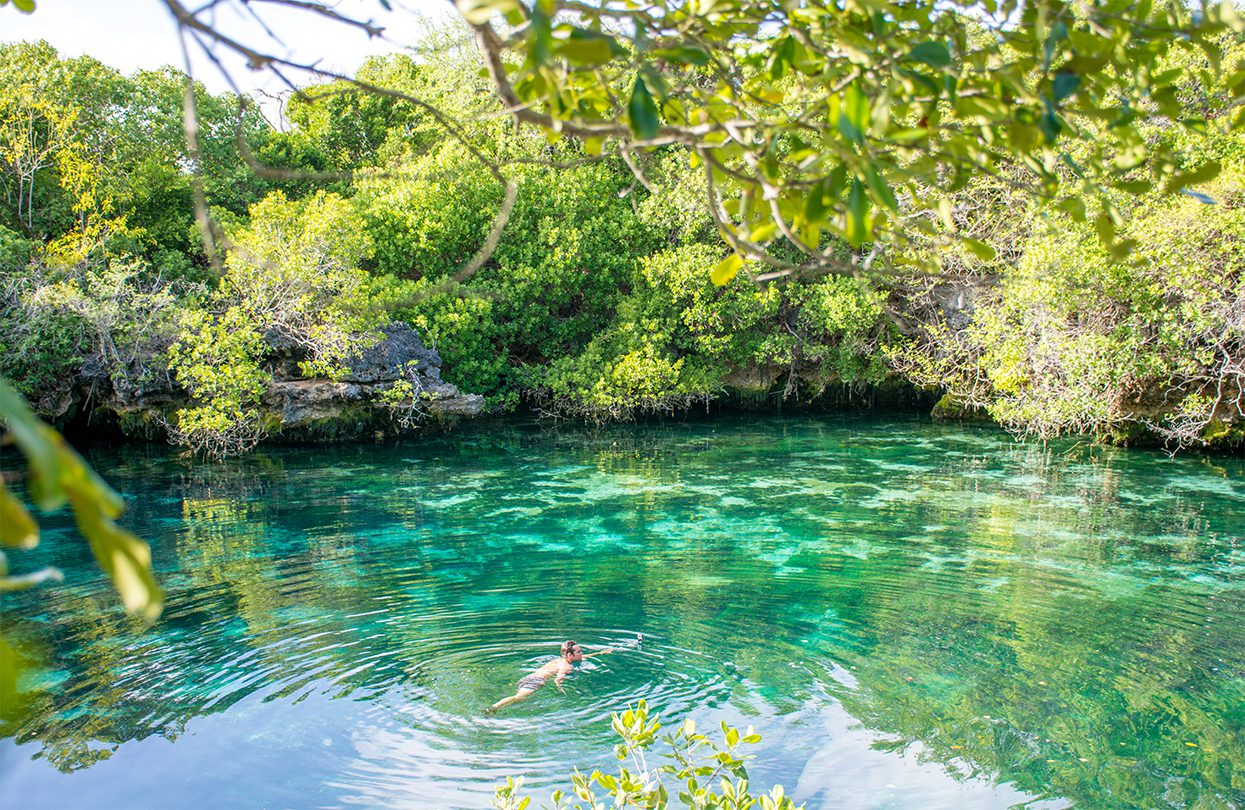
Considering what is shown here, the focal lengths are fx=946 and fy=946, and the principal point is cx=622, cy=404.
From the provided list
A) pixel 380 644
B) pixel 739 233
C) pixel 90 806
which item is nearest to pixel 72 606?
pixel 380 644

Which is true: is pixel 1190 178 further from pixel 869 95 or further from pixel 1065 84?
pixel 869 95

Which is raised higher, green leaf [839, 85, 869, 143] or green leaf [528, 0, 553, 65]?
green leaf [528, 0, 553, 65]

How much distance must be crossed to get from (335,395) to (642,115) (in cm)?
1536

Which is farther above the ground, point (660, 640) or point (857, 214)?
point (857, 214)

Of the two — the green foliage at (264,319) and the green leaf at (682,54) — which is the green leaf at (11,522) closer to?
the green leaf at (682,54)

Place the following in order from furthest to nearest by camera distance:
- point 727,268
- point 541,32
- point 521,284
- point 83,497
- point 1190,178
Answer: point 521,284 < point 727,268 < point 1190,178 < point 541,32 < point 83,497

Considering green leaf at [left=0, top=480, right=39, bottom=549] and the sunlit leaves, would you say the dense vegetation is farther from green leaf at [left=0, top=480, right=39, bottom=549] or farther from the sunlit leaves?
green leaf at [left=0, top=480, right=39, bottom=549]

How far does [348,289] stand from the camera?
15.5 meters

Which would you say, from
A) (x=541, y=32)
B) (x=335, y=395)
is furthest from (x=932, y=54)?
(x=335, y=395)

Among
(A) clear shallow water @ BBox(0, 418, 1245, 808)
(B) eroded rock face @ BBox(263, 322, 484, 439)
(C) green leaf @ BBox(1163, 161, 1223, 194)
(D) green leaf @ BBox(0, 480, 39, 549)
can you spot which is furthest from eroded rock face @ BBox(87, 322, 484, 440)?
(D) green leaf @ BBox(0, 480, 39, 549)

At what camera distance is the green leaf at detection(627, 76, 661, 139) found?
1862 millimetres

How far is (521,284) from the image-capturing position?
62.4ft

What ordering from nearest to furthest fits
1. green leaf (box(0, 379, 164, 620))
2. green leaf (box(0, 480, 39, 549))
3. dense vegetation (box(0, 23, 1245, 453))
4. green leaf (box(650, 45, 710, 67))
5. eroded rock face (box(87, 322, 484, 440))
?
1. green leaf (box(0, 379, 164, 620))
2. green leaf (box(0, 480, 39, 549))
3. green leaf (box(650, 45, 710, 67))
4. dense vegetation (box(0, 23, 1245, 453))
5. eroded rock face (box(87, 322, 484, 440))

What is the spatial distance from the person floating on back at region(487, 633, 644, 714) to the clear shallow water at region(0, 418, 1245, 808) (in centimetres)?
9
